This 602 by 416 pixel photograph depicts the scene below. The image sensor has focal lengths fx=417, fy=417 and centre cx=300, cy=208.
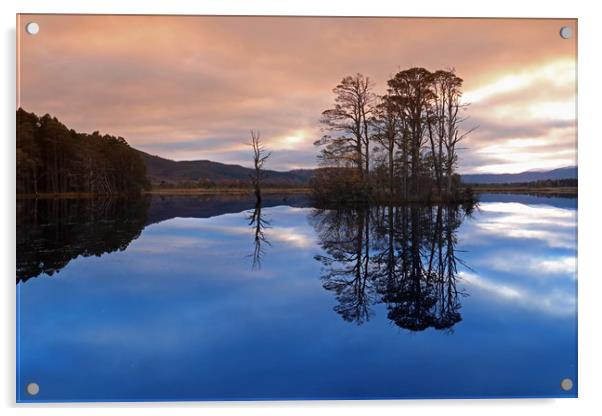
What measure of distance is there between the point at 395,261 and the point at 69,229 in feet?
9.89

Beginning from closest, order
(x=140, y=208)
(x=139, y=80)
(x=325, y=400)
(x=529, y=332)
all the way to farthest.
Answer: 1. (x=325, y=400)
2. (x=529, y=332)
3. (x=139, y=80)
4. (x=140, y=208)

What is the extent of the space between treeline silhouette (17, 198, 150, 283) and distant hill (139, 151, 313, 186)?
289mm

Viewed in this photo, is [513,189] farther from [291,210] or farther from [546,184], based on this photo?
[291,210]

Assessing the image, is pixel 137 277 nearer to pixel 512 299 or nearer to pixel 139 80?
pixel 139 80

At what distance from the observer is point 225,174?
156 inches

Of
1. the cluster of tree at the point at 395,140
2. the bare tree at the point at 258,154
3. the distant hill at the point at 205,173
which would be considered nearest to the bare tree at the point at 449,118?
the cluster of tree at the point at 395,140

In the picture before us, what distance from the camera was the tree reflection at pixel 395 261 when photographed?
3.57m

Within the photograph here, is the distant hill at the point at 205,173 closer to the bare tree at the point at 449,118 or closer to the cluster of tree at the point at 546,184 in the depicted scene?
the bare tree at the point at 449,118

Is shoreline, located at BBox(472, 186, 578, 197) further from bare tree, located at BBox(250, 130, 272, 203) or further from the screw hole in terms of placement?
the screw hole

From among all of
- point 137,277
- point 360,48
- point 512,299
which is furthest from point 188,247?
point 512,299

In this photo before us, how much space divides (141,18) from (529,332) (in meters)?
4.13

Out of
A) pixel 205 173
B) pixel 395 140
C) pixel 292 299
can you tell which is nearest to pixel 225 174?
pixel 205 173

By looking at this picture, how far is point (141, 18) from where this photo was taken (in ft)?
11.4

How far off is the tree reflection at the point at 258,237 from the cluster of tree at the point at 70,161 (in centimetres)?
104
